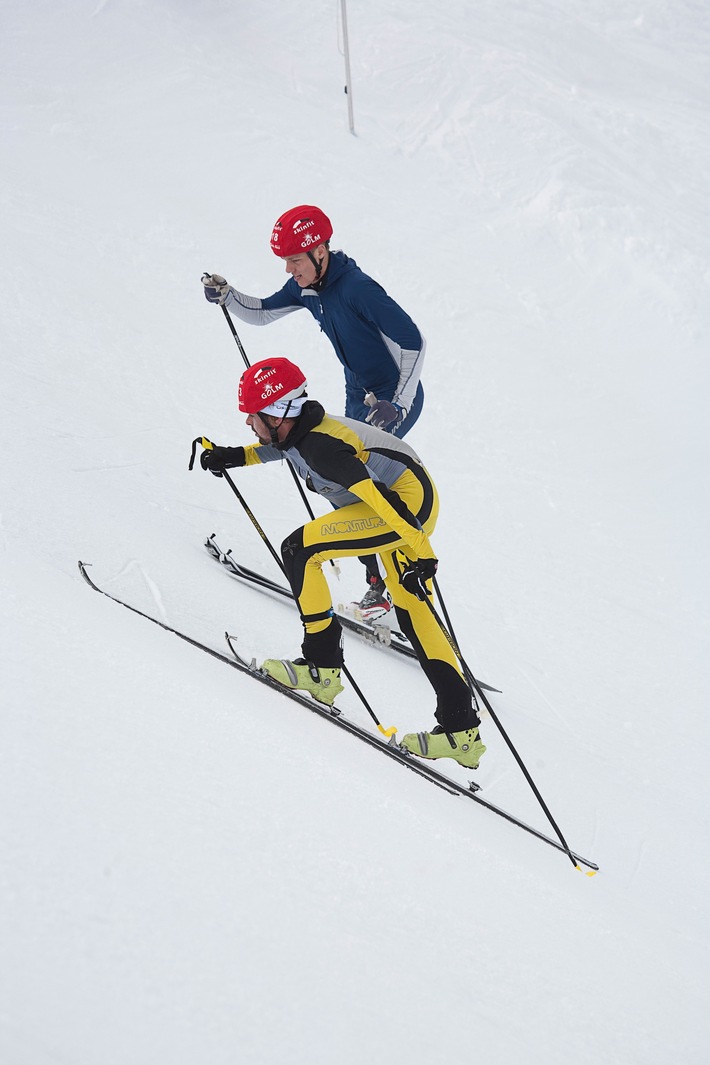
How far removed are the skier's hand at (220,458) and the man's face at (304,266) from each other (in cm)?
85

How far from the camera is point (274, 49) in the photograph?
12961 mm

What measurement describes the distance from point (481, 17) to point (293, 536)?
14.9 meters

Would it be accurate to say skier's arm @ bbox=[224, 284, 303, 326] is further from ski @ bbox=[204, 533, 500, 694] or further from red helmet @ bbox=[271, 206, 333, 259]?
ski @ bbox=[204, 533, 500, 694]

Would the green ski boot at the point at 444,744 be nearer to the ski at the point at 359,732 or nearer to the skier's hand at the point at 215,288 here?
the ski at the point at 359,732

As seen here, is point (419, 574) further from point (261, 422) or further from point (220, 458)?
point (220, 458)

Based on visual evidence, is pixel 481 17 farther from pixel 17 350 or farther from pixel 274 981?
pixel 274 981

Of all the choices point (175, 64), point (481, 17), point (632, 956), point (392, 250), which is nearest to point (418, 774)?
point (632, 956)

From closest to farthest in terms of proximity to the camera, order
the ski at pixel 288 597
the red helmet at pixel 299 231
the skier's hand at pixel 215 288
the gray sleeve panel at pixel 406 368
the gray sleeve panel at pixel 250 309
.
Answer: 1. the red helmet at pixel 299 231
2. the gray sleeve panel at pixel 406 368
3. the skier's hand at pixel 215 288
4. the gray sleeve panel at pixel 250 309
5. the ski at pixel 288 597

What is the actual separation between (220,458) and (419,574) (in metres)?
1.11

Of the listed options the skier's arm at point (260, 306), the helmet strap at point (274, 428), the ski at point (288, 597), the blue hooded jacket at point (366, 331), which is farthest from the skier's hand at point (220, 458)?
the ski at point (288, 597)

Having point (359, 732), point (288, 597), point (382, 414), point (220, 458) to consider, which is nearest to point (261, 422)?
point (220, 458)

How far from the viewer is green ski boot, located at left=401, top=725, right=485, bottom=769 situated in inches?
129

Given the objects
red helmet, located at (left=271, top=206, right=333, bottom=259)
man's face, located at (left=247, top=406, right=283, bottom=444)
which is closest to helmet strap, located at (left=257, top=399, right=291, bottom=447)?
man's face, located at (left=247, top=406, right=283, bottom=444)

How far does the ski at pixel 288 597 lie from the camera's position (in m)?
4.57
